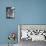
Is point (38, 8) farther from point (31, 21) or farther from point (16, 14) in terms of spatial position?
point (16, 14)

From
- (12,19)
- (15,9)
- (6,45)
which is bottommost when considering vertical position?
(6,45)

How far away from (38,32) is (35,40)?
7.7 inches

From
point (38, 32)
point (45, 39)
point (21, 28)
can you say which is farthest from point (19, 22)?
point (45, 39)

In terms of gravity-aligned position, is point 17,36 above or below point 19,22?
below

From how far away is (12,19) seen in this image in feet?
10.4

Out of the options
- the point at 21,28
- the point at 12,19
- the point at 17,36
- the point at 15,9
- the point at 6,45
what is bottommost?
the point at 6,45

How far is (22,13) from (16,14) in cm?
15

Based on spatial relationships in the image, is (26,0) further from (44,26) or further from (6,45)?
(6,45)

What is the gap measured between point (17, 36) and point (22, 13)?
562 millimetres

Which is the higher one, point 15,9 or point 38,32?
point 15,9

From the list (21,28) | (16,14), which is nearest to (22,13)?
(16,14)

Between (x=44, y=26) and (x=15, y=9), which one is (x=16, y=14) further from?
(x=44, y=26)

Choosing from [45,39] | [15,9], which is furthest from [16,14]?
[45,39]

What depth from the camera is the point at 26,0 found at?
3178 millimetres
